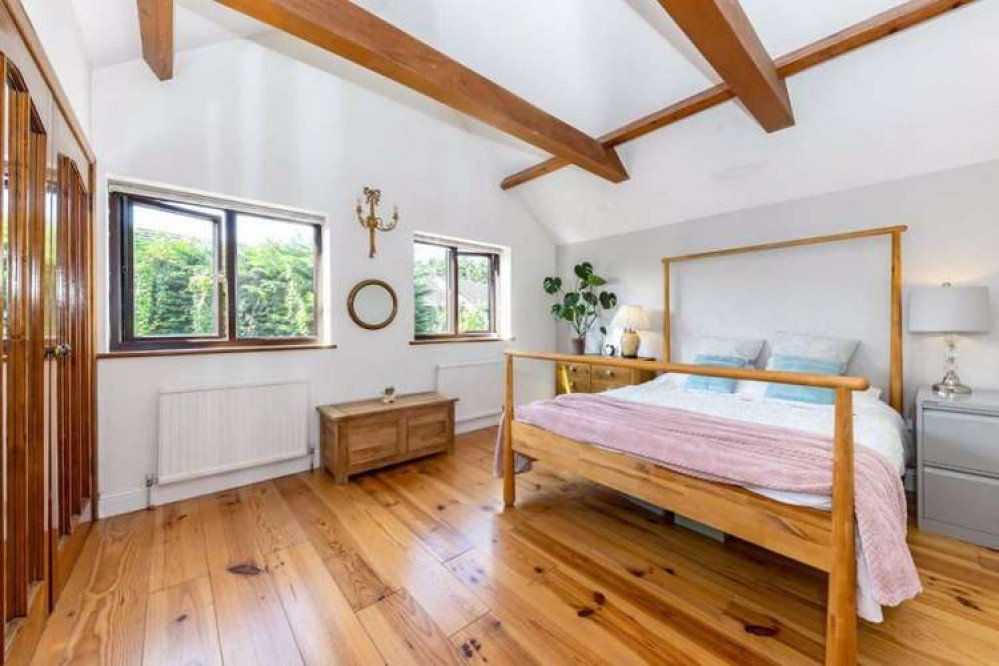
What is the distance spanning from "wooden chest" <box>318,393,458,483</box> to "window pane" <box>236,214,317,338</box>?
27.4 inches

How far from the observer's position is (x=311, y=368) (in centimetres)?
288

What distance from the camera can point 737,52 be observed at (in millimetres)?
1802

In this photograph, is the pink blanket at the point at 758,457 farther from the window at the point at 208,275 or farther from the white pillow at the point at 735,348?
the window at the point at 208,275

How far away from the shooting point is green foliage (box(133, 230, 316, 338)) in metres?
2.39

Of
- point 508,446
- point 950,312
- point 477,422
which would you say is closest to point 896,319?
point 950,312

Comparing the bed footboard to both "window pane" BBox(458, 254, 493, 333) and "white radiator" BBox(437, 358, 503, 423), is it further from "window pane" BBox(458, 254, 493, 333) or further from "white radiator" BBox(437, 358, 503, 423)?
"window pane" BBox(458, 254, 493, 333)

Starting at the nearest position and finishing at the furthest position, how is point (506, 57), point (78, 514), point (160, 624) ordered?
point (160, 624) < point (78, 514) < point (506, 57)

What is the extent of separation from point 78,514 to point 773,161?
15.0 ft

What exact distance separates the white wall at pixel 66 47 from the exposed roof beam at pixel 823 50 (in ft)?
9.89

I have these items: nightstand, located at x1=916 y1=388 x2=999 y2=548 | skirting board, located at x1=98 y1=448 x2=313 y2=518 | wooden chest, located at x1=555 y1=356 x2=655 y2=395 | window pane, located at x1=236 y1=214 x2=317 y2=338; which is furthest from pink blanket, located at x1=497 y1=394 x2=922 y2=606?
window pane, located at x1=236 y1=214 x2=317 y2=338

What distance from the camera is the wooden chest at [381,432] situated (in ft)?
8.68

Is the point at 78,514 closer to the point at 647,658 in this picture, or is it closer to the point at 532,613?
the point at 532,613

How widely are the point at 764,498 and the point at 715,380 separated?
1633 mm

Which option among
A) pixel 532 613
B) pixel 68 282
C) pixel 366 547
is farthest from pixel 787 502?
pixel 68 282
